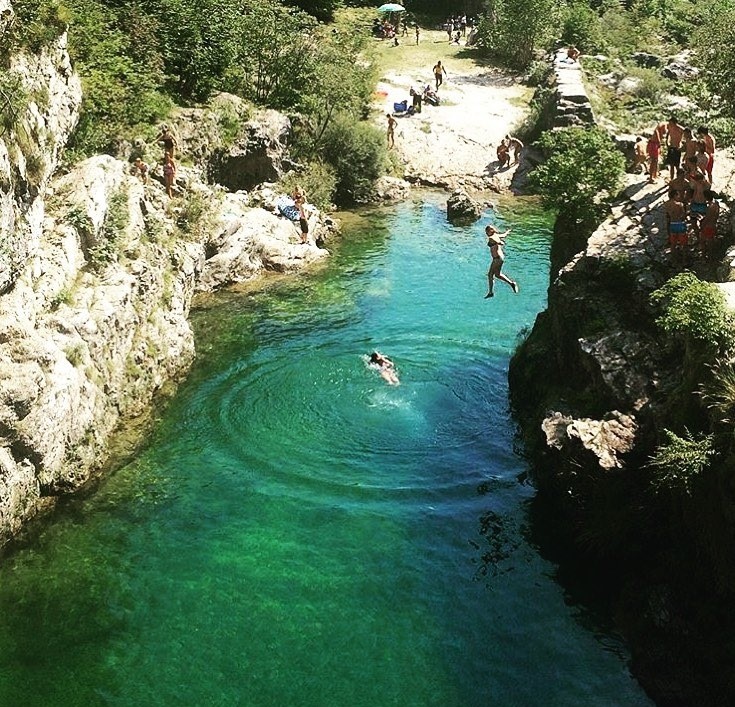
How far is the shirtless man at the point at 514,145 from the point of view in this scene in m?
44.3

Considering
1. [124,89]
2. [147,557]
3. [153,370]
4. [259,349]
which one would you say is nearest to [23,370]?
[147,557]

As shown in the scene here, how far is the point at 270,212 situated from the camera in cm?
3381

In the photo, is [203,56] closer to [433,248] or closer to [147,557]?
[433,248]

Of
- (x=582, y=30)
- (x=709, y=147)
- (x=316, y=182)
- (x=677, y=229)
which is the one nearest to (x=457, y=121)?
(x=316, y=182)

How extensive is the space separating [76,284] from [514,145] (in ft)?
103

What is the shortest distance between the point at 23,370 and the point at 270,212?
20031mm

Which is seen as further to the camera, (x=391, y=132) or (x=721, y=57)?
(x=391, y=132)

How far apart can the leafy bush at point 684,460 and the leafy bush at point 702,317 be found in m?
1.60

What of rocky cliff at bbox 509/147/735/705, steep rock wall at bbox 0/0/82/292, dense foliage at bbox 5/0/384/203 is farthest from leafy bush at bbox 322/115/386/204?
rocky cliff at bbox 509/147/735/705

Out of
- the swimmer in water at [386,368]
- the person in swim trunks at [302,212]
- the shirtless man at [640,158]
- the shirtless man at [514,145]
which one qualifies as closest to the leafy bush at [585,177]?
the shirtless man at [640,158]

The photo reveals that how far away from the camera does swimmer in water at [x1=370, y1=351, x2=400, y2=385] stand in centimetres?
2175

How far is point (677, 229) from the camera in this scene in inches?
682

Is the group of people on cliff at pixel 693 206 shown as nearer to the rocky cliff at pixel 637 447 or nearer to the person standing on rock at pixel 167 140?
the rocky cliff at pixel 637 447

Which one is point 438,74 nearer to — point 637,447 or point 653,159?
point 653,159
